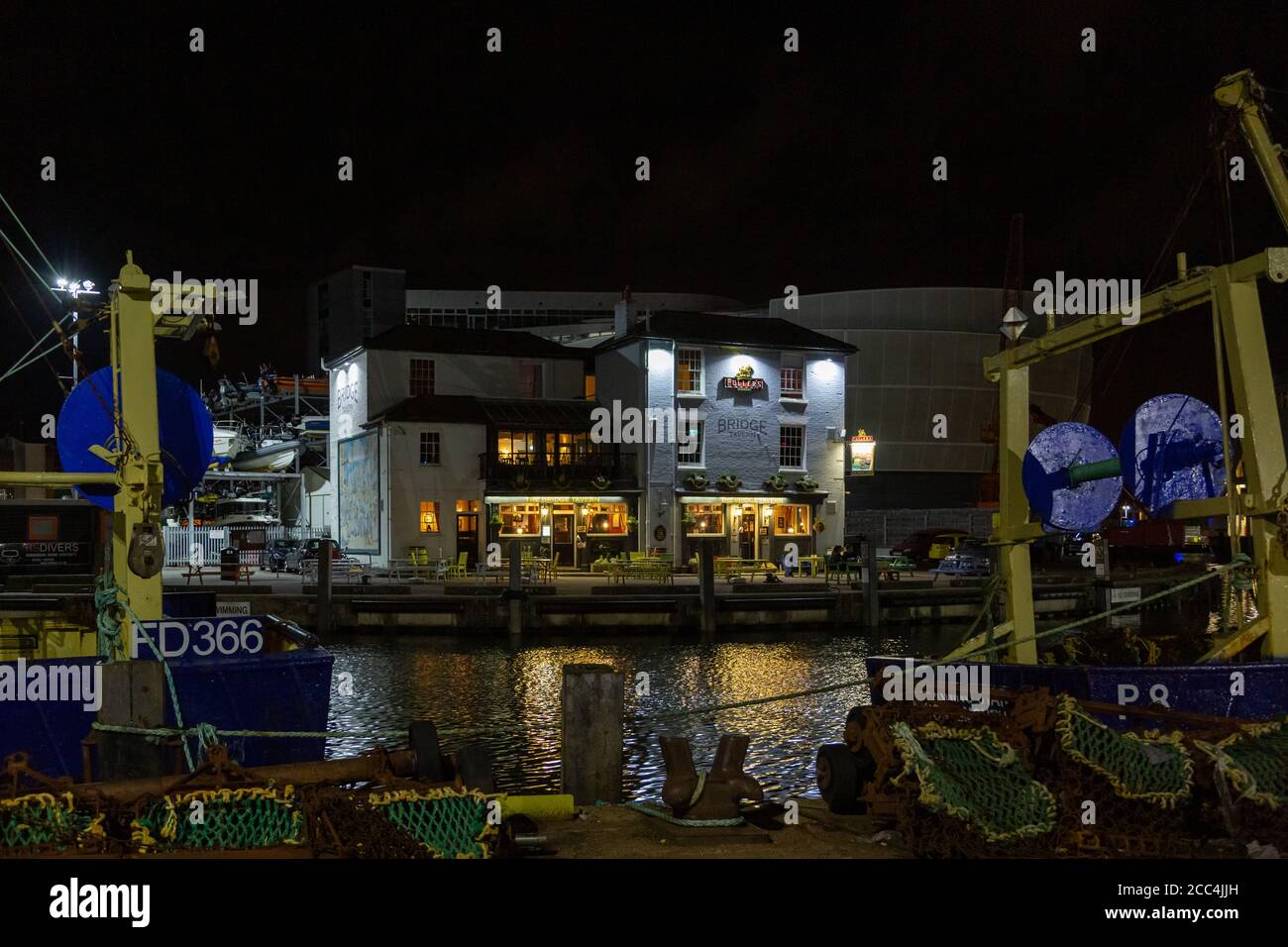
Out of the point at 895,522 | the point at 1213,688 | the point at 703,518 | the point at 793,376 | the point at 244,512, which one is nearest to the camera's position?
the point at 1213,688

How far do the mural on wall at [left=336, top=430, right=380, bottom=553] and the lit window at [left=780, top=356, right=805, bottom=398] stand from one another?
17994 millimetres

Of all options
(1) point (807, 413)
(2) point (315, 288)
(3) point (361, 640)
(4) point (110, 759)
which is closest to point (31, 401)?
(3) point (361, 640)

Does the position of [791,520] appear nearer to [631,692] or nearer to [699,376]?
[699,376]

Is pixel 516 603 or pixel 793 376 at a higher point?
pixel 793 376

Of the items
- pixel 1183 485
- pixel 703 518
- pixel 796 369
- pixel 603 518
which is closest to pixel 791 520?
pixel 703 518

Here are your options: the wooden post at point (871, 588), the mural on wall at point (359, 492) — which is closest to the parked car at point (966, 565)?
the wooden post at point (871, 588)

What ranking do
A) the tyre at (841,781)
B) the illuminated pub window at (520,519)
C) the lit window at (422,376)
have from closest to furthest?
the tyre at (841,781) < the illuminated pub window at (520,519) < the lit window at (422,376)

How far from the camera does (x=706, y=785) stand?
931 centimetres

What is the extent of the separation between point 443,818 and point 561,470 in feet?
131

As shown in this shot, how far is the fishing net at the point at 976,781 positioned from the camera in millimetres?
8062

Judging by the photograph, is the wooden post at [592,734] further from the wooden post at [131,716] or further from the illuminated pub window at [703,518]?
the illuminated pub window at [703,518]

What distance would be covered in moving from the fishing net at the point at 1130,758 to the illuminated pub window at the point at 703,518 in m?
39.7

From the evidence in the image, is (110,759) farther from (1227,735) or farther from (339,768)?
(1227,735)

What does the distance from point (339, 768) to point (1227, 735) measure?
7164mm
